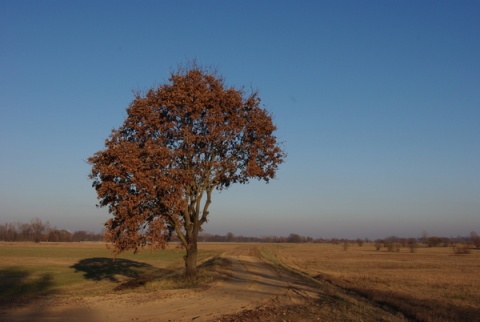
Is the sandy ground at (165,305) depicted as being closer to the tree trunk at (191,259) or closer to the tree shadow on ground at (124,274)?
the tree trunk at (191,259)

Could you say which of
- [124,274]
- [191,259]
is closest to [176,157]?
[191,259]

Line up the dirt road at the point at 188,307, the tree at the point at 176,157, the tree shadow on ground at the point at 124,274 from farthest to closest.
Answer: the tree shadow on ground at the point at 124,274 → the tree at the point at 176,157 → the dirt road at the point at 188,307

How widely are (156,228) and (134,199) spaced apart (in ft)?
6.71

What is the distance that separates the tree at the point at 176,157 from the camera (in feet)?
72.8

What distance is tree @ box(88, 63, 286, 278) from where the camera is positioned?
22.2m

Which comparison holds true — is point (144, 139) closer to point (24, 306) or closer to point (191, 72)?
point (191, 72)

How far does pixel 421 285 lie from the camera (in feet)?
99.9

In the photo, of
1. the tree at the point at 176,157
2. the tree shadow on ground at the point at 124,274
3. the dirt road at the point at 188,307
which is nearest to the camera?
the dirt road at the point at 188,307

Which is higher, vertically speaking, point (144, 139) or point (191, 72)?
point (191, 72)

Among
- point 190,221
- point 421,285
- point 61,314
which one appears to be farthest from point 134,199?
point 421,285

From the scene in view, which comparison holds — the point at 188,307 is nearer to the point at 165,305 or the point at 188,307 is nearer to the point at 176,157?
the point at 165,305

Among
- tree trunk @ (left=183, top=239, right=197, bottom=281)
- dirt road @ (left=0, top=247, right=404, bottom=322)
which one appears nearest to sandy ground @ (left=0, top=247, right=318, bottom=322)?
dirt road @ (left=0, top=247, right=404, bottom=322)

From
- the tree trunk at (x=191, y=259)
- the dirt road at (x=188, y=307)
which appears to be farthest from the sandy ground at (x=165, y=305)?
the tree trunk at (x=191, y=259)

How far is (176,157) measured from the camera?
23.7m
